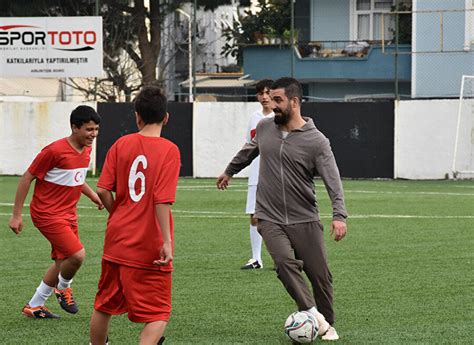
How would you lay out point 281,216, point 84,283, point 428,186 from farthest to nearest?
1. point 428,186
2. point 84,283
3. point 281,216

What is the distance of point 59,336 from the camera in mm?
9188

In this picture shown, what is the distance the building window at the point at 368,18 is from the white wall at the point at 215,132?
335 inches

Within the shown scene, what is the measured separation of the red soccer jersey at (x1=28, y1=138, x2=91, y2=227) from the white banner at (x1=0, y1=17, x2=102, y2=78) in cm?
2084

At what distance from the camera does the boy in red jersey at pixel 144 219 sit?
7137mm

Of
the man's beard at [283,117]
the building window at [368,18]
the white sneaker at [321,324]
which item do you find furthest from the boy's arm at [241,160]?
the building window at [368,18]

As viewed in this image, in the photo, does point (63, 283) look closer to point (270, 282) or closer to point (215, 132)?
point (270, 282)

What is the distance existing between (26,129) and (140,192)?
24.6 m

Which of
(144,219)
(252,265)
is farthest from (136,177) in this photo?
(252,265)

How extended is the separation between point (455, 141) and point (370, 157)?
217cm

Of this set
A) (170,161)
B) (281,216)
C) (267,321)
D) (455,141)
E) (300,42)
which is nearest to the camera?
(170,161)

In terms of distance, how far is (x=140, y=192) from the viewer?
7.22 m

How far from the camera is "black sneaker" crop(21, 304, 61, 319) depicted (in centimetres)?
997

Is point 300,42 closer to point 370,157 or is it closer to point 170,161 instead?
point 370,157

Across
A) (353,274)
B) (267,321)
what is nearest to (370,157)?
(353,274)
